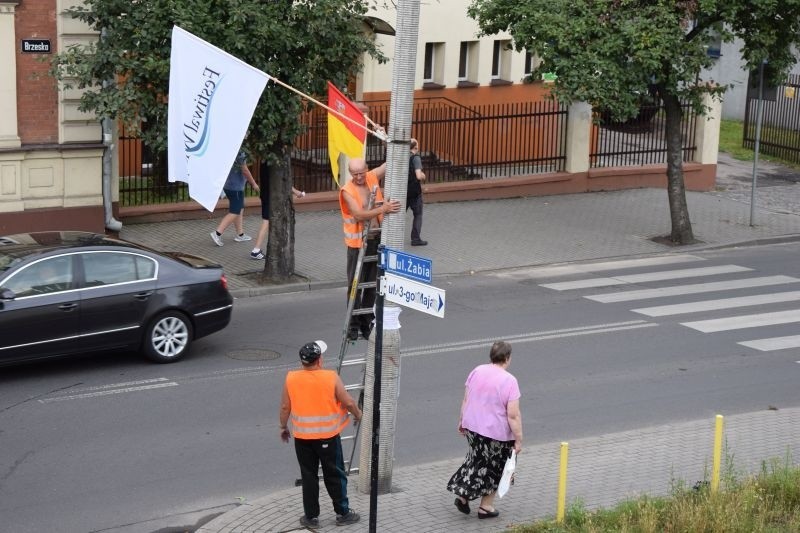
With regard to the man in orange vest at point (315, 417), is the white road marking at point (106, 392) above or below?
below

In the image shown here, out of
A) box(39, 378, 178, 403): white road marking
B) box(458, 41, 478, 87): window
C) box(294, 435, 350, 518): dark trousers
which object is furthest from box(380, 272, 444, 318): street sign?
box(458, 41, 478, 87): window

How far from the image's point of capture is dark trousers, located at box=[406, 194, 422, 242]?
20250mm

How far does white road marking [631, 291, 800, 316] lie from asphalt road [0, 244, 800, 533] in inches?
7.5

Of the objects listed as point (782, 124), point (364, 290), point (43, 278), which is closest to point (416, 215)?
point (364, 290)

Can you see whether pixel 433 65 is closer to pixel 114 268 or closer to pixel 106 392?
pixel 114 268

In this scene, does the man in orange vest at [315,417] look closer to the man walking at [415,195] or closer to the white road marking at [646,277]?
the white road marking at [646,277]

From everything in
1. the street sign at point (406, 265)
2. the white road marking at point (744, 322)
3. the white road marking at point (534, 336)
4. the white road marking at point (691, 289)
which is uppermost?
the street sign at point (406, 265)

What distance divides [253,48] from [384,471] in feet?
26.0

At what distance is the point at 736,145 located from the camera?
3262cm

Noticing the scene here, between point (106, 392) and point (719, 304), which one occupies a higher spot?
point (719, 304)

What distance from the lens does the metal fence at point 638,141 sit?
2675 centimetres

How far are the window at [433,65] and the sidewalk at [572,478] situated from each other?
Answer: 1717 cm

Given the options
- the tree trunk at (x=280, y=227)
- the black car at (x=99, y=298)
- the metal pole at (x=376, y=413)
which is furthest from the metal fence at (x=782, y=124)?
the metal pole at (x=376, y=413)

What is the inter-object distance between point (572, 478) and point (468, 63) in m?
19.8
